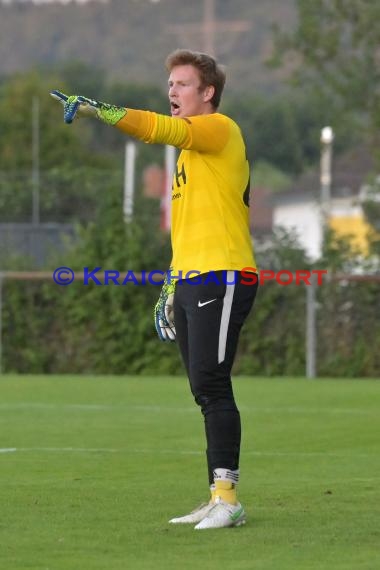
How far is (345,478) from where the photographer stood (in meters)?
10.1

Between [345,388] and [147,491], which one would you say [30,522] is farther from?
[345,388]

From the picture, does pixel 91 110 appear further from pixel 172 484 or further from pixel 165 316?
pixel 172 484

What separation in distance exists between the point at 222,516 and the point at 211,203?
1485 millimetres

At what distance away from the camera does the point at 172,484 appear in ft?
32.1

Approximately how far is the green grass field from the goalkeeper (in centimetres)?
39

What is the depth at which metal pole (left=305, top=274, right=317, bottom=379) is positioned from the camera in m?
24.7

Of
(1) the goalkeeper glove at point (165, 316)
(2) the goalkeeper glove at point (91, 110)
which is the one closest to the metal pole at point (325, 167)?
(1) the goalkeeper glove at point (165, 316)

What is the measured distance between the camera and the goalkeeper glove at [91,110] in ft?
24.8

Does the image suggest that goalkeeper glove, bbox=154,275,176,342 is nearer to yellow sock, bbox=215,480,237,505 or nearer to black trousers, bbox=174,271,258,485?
black trousers, bbox=174,271,258,485

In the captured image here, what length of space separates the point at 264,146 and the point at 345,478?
361 ft

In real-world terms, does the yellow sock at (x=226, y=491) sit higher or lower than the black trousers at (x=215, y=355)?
lower

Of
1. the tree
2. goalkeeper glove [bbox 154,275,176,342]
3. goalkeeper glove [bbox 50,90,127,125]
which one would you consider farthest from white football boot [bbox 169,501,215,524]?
the tree

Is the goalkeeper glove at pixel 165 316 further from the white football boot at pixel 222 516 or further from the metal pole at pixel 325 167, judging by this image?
the metal pole at pixel 325 167

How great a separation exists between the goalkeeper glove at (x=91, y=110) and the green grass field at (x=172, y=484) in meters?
1.88
